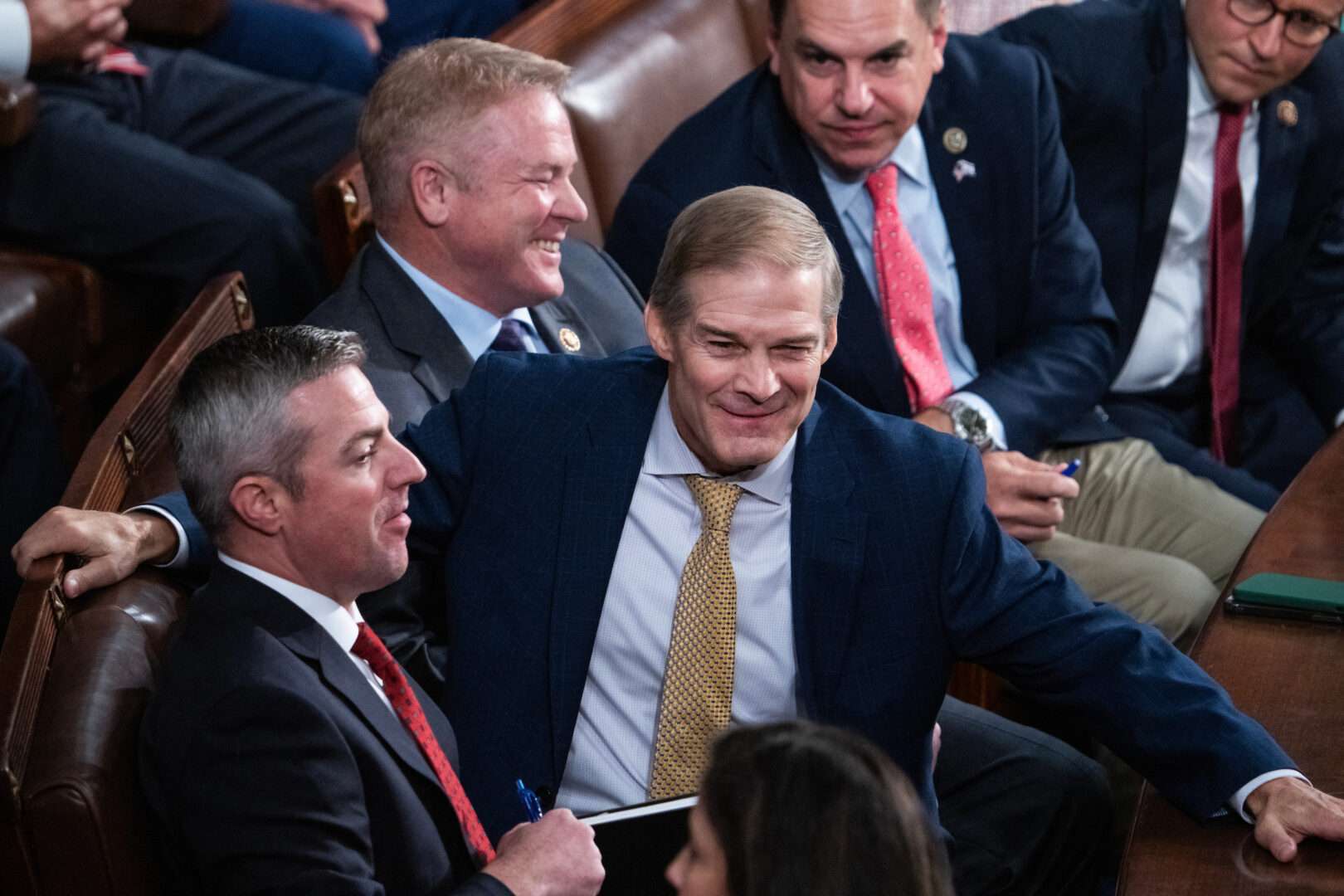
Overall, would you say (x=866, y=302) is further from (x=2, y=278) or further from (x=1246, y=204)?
(x=2, y=278)

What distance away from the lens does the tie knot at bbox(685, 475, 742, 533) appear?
1975 mm

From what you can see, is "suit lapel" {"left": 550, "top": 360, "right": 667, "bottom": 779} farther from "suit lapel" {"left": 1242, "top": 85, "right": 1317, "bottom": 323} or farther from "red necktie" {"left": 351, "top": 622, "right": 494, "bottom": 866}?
"suit lapel" {"left": 1242, "top": 85, "right": 1317, "bottom": 323}

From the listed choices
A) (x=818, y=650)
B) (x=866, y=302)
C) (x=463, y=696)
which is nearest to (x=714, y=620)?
(x=818, y=650)

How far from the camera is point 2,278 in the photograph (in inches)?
116

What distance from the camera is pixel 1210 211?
310cm

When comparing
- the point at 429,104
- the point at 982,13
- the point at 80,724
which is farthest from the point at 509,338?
the point at 982,13

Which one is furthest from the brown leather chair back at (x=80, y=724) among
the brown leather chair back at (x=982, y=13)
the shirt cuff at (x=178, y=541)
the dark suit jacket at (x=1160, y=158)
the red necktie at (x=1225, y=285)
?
the brown leather chair back at (x=982, y=13)

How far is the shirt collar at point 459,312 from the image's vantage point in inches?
96.2

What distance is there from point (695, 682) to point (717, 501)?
0.20 metres

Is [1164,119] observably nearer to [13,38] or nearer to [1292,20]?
[1292,20]

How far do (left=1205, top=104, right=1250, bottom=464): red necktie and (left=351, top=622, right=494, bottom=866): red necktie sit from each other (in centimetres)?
183

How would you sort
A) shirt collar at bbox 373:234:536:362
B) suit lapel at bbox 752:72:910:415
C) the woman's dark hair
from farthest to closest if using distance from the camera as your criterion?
1. suit lapel at bbox 752:72:910:415
2. shirt collar at bbox 373:234:536:362
3. the woman's dark hair

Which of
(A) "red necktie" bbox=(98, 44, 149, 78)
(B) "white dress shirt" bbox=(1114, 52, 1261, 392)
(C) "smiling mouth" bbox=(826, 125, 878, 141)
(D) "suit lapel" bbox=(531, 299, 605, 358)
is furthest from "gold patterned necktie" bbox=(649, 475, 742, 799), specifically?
(A) "red necktie" bbox=(98, 44, 149, 78)

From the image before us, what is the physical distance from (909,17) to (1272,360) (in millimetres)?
1059
